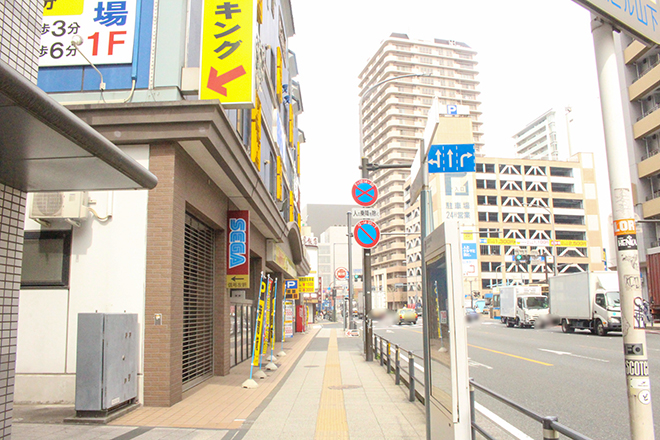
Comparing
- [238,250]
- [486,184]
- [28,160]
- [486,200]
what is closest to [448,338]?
[28,160]

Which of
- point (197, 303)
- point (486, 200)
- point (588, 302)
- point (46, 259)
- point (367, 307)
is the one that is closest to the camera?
point (46, 259)

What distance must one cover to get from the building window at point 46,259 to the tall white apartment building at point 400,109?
95428 mm

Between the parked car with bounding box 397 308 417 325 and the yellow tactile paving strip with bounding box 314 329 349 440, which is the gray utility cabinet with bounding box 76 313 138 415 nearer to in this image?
the yellow tactile paving strip with bounding box 314 329 349 440

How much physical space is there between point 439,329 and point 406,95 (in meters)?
112

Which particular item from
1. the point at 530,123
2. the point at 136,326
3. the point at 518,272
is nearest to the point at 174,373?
the point at 136,326

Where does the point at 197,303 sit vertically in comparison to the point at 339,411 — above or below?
above

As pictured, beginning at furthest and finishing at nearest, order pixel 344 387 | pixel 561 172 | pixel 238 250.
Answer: pixel 561 172, pixel 238 250, pixel 344 387

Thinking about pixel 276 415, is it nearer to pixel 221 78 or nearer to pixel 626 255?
pixel 221 78

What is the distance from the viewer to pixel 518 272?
8338 centimetres

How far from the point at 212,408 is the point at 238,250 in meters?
5.26

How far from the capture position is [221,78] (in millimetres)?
9680

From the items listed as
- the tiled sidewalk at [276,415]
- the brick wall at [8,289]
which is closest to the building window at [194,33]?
the brick wall at [8,289]

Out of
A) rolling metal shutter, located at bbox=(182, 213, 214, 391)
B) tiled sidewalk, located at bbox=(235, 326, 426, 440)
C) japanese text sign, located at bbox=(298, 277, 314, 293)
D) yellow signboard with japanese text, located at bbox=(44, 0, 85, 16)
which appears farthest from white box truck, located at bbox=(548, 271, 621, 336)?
yellow signboard with japanese text, located at bbox=(44, 0, 85, 16)

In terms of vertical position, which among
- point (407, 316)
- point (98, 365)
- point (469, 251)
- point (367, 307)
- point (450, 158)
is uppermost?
point (450, 158)
